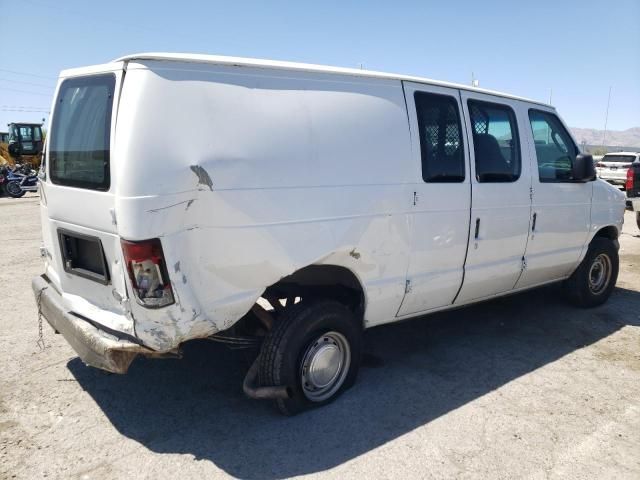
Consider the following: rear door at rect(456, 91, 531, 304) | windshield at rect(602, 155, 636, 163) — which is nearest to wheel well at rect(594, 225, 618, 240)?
rear door at rect(456, 91, 531, 304)

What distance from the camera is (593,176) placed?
520 centimetres

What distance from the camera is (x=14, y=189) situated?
20.0 metres

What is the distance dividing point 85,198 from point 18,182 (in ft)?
67.0

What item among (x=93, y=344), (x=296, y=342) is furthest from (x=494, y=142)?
(x=93, y=344)

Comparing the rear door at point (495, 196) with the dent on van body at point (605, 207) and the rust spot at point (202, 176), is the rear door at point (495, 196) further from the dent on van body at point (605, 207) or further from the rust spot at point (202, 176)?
the rust spot at point (202, 176)

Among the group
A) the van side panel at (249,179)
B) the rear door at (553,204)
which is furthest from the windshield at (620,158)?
the van side panel at (249,179)

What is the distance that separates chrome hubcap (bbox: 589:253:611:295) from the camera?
592 centimetres

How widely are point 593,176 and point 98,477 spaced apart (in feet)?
16.7

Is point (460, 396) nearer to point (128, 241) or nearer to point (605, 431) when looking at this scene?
point (605, 431)

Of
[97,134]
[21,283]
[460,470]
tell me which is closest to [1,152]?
[21,283]

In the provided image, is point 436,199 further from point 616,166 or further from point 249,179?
point 616,166

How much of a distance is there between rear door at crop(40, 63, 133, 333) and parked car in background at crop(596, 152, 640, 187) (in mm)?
21066

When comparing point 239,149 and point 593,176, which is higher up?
point 239,149

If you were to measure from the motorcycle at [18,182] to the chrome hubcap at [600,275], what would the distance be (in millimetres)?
20341
